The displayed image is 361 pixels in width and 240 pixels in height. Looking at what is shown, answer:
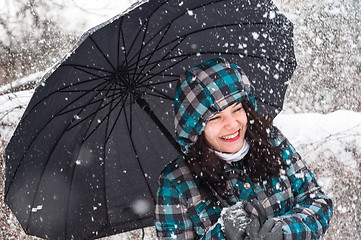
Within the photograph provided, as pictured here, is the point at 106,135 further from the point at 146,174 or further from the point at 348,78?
the point at 348,78

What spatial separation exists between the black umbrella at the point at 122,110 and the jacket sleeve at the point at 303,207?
0.47 metres

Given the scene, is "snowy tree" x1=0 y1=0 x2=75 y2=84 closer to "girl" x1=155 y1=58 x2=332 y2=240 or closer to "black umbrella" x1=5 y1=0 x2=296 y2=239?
"black umbrella" x1=5 y1=0 x2=296 y2=239

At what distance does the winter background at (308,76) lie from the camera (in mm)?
3863

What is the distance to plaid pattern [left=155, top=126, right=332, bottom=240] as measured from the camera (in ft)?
5.52

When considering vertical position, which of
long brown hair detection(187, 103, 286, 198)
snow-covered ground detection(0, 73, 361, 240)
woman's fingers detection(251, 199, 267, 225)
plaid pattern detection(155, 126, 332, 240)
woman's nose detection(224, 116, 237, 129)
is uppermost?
snow-covered ground detection(0, 73, 361, 240)

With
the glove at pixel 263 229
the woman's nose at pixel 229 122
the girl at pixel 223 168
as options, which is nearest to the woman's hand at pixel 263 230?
the glove at pixel 263 229

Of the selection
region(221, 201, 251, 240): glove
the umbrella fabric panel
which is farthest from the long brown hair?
the umbrella fabric panel

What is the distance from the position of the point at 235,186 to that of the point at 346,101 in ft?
19.7

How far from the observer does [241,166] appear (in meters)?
1.79

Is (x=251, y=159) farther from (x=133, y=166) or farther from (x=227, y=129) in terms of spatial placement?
(x=133, y=166)

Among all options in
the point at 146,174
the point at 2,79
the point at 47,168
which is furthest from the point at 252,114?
the point at 2,79

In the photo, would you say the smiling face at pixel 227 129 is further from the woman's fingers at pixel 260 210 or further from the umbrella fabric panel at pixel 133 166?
the umbrella fabric panel at pixel 133 166

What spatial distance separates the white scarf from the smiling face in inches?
1.1

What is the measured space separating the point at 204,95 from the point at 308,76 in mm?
6711
